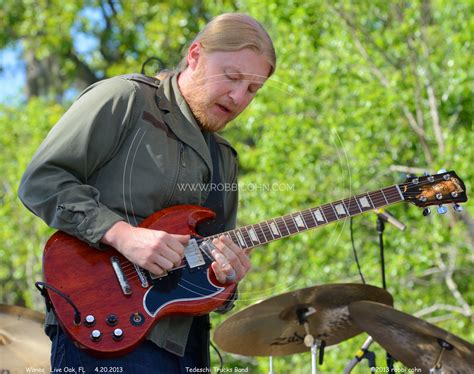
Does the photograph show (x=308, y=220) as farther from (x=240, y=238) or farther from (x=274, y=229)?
(x=240, y=238)

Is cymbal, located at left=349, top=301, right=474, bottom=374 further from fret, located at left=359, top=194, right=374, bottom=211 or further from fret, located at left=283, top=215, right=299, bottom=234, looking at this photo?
fret, located at left=283, top=215, right=299, bottom=234

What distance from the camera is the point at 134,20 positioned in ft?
51.9

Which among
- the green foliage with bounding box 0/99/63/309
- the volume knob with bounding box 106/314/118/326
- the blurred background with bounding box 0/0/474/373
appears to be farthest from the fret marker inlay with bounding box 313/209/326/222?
the green foliage with bounding box 0/99/63/309

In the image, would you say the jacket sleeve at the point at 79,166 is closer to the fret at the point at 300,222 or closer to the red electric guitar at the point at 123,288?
Answer: the red electric guitar at the point at 123,288

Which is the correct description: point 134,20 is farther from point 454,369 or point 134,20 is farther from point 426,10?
point 454,369

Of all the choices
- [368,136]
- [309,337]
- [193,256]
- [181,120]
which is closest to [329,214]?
[193,256]

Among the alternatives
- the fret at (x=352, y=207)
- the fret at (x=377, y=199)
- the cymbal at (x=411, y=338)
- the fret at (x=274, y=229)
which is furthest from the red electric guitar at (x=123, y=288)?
the cymbal at (x=411, y=338)

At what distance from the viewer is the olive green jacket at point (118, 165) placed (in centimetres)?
330

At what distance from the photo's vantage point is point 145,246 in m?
3.23

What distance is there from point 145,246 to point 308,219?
76cm

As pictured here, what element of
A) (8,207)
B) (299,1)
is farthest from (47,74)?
(299,1)

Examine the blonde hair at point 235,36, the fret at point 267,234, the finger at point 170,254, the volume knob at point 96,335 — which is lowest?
the fret at point 267,234

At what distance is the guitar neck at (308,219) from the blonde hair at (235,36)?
667mm

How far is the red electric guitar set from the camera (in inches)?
127
